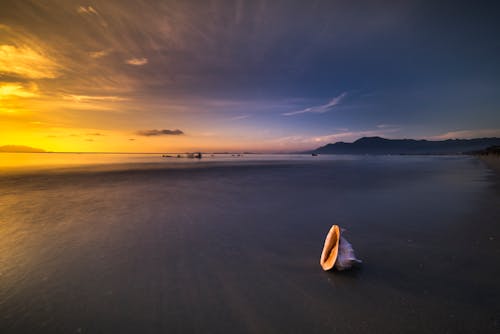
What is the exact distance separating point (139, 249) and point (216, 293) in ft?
8.93

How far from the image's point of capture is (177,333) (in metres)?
2.71

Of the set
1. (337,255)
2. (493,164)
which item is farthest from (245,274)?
(493,164)

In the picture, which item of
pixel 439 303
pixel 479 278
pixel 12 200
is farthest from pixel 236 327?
pixel 12 200

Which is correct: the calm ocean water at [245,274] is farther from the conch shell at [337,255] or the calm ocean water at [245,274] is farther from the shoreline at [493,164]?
the shoreline at [493,164]

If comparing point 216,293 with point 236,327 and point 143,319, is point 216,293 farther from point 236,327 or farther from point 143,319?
point 143,319

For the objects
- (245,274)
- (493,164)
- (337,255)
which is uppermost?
(337,255)

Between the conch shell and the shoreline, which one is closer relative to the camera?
the conch shell

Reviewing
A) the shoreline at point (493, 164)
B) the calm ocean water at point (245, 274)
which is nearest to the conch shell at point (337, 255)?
the calm ocean water at point (245, 274)

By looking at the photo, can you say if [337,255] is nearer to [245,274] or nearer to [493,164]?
[245,274]

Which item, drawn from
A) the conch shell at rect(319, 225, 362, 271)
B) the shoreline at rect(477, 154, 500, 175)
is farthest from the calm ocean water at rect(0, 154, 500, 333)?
the shoreline at rect(477, 154, 500, 175)

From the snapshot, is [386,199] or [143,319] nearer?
[143,319]

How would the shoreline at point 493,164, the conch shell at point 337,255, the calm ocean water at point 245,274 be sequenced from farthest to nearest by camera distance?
the shoreline at point 493,164, the conch shell at point 337,255, the calm ocean water at point 245,274

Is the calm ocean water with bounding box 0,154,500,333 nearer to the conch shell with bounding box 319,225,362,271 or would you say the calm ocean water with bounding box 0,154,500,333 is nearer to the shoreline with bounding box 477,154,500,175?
the conch shell with bounding box 319,225,362,271

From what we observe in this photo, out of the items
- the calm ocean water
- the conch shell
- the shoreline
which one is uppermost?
the conch shell
